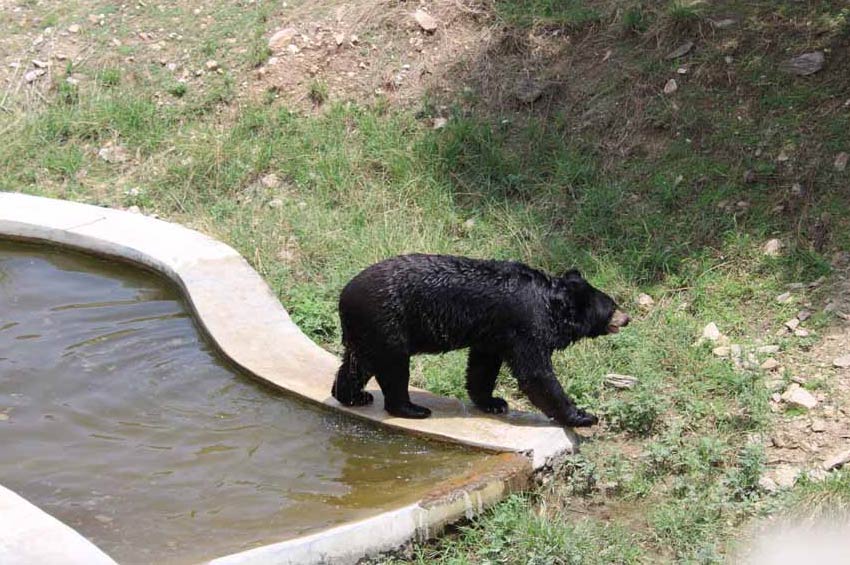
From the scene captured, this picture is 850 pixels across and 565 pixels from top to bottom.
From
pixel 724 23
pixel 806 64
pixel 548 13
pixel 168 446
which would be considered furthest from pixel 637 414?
pixel 548 13

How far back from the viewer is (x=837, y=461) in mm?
5379

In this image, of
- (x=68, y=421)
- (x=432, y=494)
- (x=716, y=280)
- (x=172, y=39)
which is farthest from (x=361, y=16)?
(x=432, y=494)

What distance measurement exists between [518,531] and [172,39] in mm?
8162

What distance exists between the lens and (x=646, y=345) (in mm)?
6688

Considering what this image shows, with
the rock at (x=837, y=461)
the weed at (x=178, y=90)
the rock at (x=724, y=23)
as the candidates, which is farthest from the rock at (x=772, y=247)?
the weed at (x=178, y=90)

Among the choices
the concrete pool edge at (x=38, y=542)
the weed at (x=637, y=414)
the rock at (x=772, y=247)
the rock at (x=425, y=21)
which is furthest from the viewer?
the rock at (x=425, y=21)

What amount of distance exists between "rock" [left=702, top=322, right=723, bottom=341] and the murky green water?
205cm

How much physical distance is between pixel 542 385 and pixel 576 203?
2835 millimetres

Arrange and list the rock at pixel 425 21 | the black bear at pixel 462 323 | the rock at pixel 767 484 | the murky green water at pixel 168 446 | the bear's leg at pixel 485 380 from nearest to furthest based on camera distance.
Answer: the murky green water at pixel 168 446 < the rock at pixel 767 484 < the black bear at pixel 462 323 < the bear's leg at pixel 485 380 < the rock at pixel 425 21

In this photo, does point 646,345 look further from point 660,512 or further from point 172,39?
point 172,39

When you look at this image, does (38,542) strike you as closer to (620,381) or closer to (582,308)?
(582,308)

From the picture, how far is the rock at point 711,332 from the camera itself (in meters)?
6.70

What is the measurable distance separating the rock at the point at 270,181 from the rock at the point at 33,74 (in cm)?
330

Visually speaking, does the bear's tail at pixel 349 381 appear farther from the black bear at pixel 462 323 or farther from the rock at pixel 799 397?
the rock at pixel 799 397
